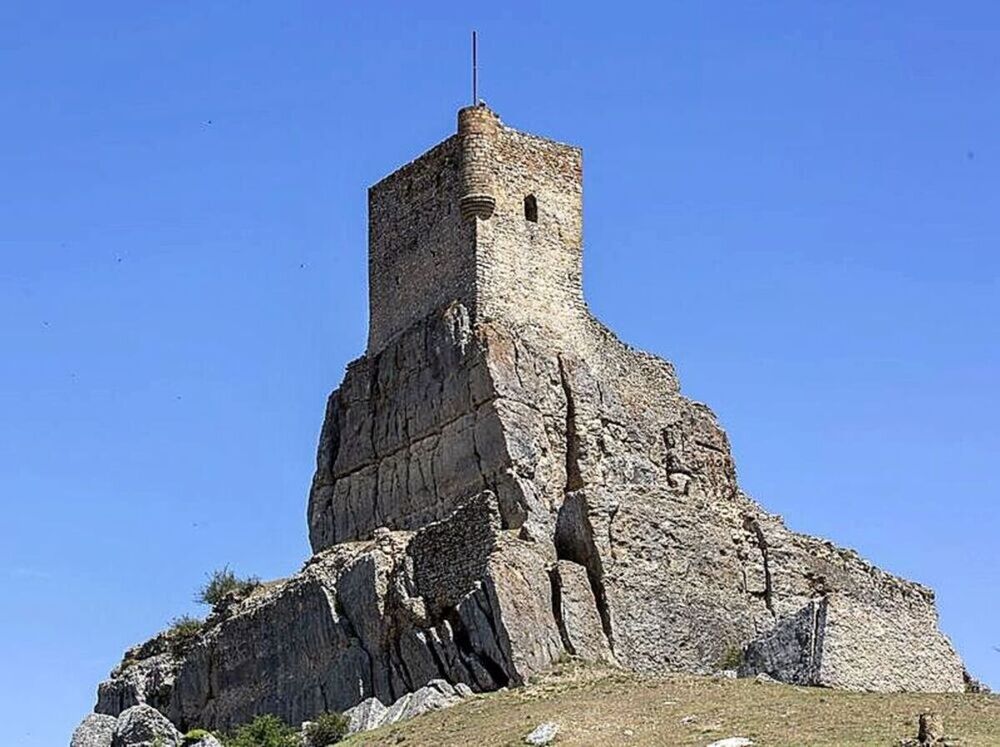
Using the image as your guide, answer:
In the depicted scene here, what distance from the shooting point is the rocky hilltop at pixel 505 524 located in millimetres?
52250

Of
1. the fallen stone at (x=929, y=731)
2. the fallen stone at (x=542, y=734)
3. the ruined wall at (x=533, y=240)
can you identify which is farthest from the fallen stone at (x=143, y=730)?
the fallen stone at (x=929, y=731)

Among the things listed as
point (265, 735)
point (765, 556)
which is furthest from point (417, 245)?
point (265, 735)

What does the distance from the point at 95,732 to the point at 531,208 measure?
1577 centimetres

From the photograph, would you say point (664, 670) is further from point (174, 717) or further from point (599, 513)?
point (174, 717)

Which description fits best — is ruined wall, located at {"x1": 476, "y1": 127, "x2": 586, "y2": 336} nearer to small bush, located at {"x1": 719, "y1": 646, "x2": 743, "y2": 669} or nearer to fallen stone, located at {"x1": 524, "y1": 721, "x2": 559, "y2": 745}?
small bush, located at {"x1": 719, "y1": 646, "x2": 743, "y2": 669}

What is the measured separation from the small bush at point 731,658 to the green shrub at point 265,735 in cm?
920

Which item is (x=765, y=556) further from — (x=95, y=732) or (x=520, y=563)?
(x=95, y=732)

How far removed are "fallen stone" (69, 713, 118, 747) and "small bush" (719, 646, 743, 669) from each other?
1420cm

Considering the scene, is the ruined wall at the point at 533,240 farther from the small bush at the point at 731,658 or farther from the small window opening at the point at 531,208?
the small bush at the point at 731,658

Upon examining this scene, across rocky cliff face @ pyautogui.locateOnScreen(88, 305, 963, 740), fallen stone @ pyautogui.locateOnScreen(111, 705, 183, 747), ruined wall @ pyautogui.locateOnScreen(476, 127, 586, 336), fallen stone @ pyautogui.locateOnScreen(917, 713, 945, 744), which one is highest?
ruined wall @ pyautogui.locateOnScreen(476, 127, 586, 336)

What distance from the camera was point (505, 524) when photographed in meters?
54.0

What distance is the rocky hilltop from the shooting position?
171 ft

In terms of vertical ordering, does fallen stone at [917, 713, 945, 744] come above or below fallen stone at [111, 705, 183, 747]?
below

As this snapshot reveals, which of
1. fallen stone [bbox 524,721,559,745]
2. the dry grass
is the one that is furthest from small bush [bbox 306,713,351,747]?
fallen stone [bbox 524,721,559,745]
